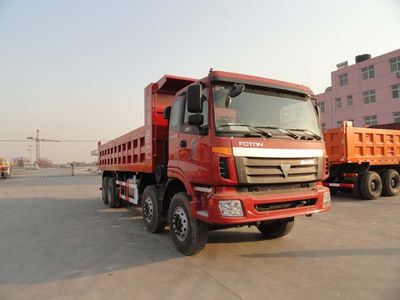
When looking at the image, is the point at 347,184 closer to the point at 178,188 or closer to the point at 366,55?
the point at 178,188

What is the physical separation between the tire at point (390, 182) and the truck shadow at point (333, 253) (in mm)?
7036

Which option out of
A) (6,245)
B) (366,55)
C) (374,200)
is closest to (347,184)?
(374,200)

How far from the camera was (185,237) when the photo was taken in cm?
473

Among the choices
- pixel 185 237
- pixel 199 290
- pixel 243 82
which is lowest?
pixel 199 290

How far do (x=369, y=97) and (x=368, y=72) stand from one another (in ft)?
8.73

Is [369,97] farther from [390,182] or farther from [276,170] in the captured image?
[276,170]

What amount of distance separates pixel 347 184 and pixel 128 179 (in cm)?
728

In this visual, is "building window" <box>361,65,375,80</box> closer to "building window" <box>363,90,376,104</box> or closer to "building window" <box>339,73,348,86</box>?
"building window" <box>363,90,376,104</box>

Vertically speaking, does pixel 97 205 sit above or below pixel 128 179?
below

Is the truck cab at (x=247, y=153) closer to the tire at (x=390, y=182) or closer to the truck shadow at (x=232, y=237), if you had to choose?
the truck shadow at (x=232, y=237)

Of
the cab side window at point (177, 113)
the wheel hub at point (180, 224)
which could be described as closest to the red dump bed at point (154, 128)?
the cab side window at point (177, 113)

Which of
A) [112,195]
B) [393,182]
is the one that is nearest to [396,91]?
[393,182]

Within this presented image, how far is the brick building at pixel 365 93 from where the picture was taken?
3047 centimetres

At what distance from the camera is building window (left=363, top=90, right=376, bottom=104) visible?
3241 cm
